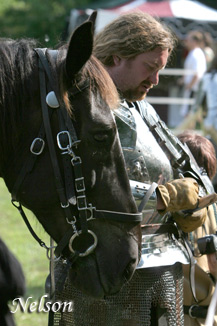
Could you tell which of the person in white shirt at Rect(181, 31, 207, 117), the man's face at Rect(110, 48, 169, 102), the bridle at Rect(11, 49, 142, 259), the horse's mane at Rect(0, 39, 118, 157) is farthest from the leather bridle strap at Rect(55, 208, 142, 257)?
the person in white shirt at Rect(181, 31, 207, 117)

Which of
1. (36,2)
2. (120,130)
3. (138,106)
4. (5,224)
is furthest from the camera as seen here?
(36,2)

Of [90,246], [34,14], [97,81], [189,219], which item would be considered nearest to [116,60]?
[97,81]

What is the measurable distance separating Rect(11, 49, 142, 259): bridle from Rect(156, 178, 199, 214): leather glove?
321 millimetres

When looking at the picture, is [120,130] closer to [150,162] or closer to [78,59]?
[150,162]

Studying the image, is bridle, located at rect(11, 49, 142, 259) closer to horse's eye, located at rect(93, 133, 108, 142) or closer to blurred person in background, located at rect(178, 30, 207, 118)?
horse's eye, located at rect(93, 133, 108, 142)

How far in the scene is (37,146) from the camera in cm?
250

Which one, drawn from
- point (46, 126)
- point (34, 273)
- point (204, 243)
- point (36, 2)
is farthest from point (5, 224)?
point (36, 2)

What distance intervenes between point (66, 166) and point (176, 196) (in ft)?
1.98

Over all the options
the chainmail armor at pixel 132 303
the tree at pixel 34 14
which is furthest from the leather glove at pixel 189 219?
the tree at pixel 34 14

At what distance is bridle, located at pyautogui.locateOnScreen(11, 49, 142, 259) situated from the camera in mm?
2502

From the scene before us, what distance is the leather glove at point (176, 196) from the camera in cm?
283

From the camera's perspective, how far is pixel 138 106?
3074mm

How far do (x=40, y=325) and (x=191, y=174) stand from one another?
8.23 feet

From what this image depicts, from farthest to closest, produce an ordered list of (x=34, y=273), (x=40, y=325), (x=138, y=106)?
(x=34, y=273) → (x=40, y=325) → (x=138, y=106)
